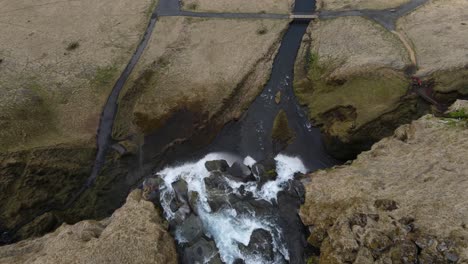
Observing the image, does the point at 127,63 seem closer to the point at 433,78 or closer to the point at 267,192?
the point at 267,192

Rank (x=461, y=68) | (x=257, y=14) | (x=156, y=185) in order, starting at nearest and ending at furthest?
1. (x=156, y=185)
2. (x=461, y=68)
3. (x=257, y=14)

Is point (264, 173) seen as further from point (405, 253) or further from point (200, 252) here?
point (405, 253)

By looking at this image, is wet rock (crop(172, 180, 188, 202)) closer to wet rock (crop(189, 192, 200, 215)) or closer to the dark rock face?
wet rock (crop(189, 192, 200, 215))

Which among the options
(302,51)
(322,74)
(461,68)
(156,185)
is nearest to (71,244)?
(156,185)

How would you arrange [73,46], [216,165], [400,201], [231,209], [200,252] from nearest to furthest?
[400,201] < [200,252] < [231,209] < [216,165] < [73,46]

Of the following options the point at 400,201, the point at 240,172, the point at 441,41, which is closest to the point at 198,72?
the point at 240,172

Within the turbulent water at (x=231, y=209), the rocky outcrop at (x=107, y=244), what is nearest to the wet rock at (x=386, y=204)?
the turbulent water at (x=231, y=209)
